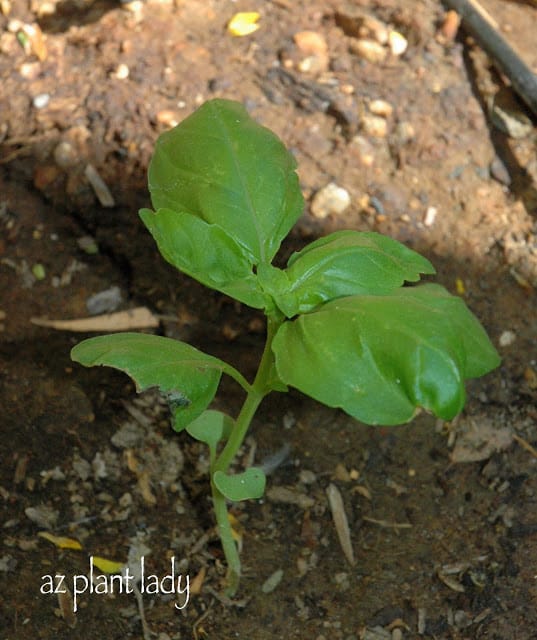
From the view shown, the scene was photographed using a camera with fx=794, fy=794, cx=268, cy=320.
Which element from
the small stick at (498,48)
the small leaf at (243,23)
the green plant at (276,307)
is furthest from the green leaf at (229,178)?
the small stick at (498,48)

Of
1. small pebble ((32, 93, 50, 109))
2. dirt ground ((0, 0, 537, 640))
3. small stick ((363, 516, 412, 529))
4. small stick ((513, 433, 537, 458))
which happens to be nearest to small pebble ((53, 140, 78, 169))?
dirt ground ((0, 0, 537, 640))

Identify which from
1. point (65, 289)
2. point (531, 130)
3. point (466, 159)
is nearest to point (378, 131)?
point (466, 159)

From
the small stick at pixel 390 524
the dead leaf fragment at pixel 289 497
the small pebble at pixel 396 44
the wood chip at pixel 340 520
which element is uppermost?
the small pebble at pixel 396 44

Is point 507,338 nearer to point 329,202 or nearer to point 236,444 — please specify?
point 329,202

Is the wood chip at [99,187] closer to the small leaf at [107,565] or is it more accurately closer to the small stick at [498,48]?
the small leaf at [107,565]

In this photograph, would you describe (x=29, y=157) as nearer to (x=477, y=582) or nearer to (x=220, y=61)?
(x=220, y=61)
